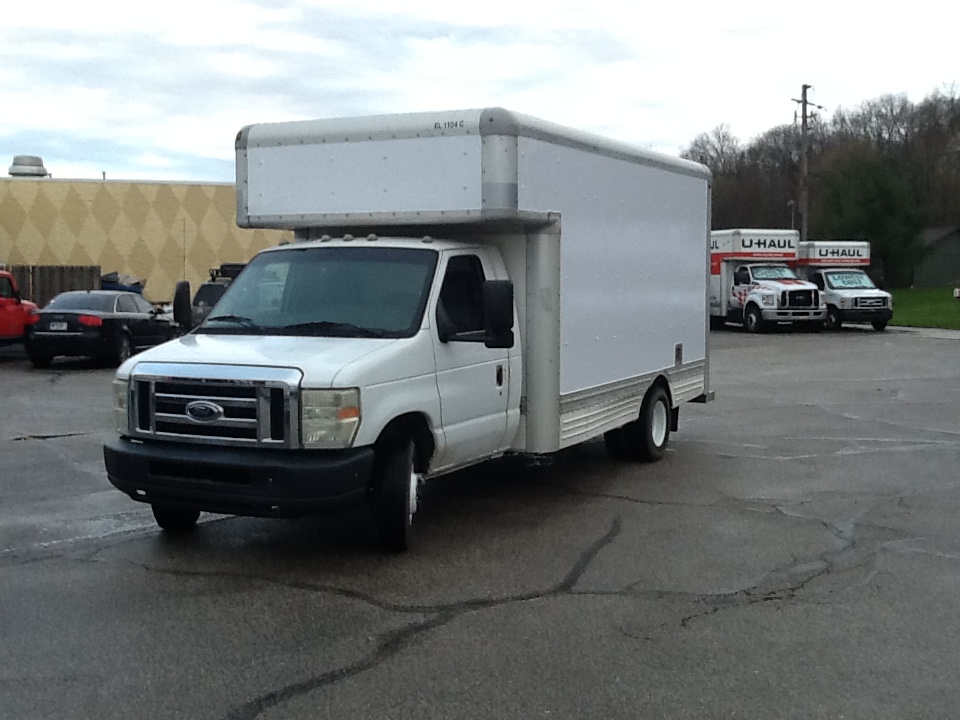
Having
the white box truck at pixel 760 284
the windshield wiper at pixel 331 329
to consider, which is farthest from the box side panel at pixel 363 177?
the white box truck at pixel 760 284

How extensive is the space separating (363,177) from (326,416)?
241cm

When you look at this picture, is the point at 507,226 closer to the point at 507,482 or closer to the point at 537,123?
the point at 537,123

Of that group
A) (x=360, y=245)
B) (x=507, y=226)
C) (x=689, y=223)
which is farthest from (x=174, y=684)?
(x=689, y=223)

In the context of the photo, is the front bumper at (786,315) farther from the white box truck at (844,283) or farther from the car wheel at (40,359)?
the car wheel at (40,359)

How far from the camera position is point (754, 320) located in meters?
34.5

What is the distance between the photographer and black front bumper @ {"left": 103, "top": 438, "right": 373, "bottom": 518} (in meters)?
6.47

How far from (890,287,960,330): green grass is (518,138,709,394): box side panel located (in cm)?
2577

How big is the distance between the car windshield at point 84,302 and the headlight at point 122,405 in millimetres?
15055

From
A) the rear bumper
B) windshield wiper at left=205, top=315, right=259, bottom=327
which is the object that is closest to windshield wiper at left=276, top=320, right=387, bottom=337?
windshield wiper at left=205, top=315, right=259, bottom=327

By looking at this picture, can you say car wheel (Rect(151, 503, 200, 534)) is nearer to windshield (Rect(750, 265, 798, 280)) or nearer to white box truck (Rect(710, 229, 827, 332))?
white box truck (Rect(710, 229, 827, 332))

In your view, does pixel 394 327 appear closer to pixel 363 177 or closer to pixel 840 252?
pixel 363 177

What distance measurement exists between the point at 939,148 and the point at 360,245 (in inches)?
2967

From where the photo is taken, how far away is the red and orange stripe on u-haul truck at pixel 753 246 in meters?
35.3

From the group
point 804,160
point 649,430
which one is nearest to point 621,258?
point 649,430
